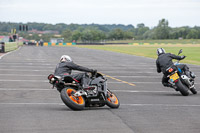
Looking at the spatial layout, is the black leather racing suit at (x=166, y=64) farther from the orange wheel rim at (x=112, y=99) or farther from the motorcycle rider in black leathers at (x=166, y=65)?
the orange wheel rim at (x=112, y=99)

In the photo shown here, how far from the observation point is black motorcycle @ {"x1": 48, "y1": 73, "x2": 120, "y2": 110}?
10.6 metres

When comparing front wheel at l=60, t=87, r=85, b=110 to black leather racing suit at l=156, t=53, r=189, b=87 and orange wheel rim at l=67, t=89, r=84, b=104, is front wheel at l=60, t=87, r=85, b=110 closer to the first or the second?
orange wheel rim at l=67, t=89, r=84, b=104

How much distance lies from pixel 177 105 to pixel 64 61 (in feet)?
10.3

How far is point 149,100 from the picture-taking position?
1301 cm

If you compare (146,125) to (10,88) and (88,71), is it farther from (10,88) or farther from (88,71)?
(10,88)

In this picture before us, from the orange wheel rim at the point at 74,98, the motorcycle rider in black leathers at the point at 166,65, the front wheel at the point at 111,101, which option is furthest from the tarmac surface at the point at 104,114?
the motorcycle rider in black leathers at the point at 166,65

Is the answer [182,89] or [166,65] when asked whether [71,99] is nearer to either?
[182,89]

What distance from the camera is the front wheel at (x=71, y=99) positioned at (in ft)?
34.5

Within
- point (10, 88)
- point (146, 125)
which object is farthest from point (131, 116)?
point (10, 88)

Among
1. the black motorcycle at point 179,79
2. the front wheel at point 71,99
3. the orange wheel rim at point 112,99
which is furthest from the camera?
the black motorcycle at point 179,79

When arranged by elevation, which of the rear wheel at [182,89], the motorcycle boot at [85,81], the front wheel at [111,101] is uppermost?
the motorcycle boot at [85,81]

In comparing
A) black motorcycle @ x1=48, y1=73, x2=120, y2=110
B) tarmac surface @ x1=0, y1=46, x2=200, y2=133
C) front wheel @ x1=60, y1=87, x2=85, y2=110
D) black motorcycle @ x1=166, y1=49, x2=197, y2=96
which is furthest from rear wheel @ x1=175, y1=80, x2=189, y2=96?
front wheel @ x1=60, y1=87, x2=85, y2=110

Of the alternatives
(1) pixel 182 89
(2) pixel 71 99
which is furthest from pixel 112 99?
(1) pixel 182 89

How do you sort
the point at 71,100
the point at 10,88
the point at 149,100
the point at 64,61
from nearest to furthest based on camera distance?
the point at 71,100, the point at 64,61, the point at 149,100, the point at 10,88
